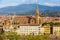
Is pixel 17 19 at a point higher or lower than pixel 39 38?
lower

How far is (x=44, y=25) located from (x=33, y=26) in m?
1.17

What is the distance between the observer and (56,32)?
34062 mm

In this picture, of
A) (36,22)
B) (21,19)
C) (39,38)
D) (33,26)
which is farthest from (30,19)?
(39,38)

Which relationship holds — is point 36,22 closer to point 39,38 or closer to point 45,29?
point 45,29

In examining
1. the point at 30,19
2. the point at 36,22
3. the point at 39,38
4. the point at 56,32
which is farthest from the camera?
the point at 30,19

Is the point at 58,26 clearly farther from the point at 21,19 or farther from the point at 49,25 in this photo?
the point at 21,19

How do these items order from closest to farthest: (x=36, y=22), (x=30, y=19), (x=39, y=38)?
(x=39, y=38), (x=36, y=22), (x=30, y=19)

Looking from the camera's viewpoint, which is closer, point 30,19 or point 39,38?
point 39,38

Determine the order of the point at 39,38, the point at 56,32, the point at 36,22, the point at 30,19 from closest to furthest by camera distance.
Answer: the point at 39,38 → the point at 56,32 → the point at 36,22 → the point at 30,19

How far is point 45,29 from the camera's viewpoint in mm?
34844

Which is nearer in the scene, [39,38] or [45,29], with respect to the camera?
[39,38]

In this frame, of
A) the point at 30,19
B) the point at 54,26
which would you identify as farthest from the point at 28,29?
the point at 30,19

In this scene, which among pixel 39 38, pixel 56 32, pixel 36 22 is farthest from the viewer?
pixel 36 22

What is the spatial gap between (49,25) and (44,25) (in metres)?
0.60
